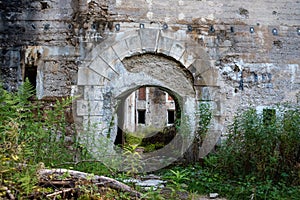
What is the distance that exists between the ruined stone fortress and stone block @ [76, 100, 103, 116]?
0.06ft

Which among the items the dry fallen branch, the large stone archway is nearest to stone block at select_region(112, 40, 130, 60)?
the large stone archway

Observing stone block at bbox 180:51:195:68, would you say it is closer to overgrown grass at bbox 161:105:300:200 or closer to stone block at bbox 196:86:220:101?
stone block at bbox 196:86:220:101

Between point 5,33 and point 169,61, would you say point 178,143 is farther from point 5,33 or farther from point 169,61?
point 5,33

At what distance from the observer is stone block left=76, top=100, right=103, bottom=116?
23.3 ft

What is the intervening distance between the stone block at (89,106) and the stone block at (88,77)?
0.37m

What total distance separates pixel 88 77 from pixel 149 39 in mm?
1387

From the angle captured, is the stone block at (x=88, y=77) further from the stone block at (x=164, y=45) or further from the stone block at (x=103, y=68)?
the stone block at (x=164, y=45)

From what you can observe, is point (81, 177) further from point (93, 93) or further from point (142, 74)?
point (142, 74)

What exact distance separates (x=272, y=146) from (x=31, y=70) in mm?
4762

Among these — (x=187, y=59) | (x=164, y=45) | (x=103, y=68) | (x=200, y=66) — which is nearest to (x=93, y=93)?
(x=103, y=68)

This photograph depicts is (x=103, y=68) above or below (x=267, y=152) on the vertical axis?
above

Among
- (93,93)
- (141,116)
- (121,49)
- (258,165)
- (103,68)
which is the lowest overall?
(258,165)

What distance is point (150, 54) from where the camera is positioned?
24.0 feet

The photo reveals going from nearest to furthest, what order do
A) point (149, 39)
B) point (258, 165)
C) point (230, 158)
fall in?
point (258, 165) < point (230, 158) < point (149, 39)
